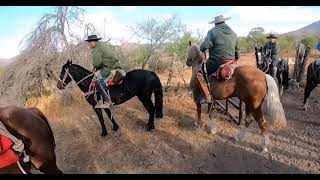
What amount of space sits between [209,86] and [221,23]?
1421 mm

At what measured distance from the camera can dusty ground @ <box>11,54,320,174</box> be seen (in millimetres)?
6266

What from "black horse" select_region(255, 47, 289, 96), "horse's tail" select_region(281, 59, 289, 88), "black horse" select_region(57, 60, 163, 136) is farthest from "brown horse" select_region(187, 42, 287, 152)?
"horse's tail" select_region(281, 59, 289, 88)

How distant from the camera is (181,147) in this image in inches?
281

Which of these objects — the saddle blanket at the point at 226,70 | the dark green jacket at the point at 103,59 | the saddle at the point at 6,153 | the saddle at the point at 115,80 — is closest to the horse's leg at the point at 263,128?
the saddle blanket at the point at 226,70

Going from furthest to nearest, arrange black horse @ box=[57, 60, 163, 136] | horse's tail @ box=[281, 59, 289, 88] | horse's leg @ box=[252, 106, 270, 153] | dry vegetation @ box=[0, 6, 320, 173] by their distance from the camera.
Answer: horse's tail @ box=[281, 59, 289, 88] → black horse @ box=[57, 60, 163, 136] → horse's leg @ box=[252, 106, 270, 153] → dry vegetation @ box=[0, 6, 320, 173]

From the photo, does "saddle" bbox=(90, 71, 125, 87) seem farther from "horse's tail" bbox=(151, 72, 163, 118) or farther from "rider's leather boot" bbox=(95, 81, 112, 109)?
"horse's tail" bbox=(151, 72, 163, 118)

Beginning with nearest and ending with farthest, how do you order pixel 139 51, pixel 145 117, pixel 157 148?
pixel 157 148 → pixel 145 117 → pixel 139 51

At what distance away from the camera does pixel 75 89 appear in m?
12.1

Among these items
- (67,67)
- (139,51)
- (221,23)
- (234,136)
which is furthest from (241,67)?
(139,51)

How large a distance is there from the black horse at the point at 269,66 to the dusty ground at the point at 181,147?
2.30 meters

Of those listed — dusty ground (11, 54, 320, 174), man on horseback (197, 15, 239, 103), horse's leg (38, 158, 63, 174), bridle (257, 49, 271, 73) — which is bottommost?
dusty ground (11, 54, 320, 174)

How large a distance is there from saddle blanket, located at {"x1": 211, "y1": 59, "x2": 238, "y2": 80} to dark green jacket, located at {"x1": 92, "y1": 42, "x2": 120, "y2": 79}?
8.45ft

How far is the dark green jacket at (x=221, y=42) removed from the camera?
288 inches

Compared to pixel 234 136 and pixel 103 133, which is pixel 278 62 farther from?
pixel 103 133
